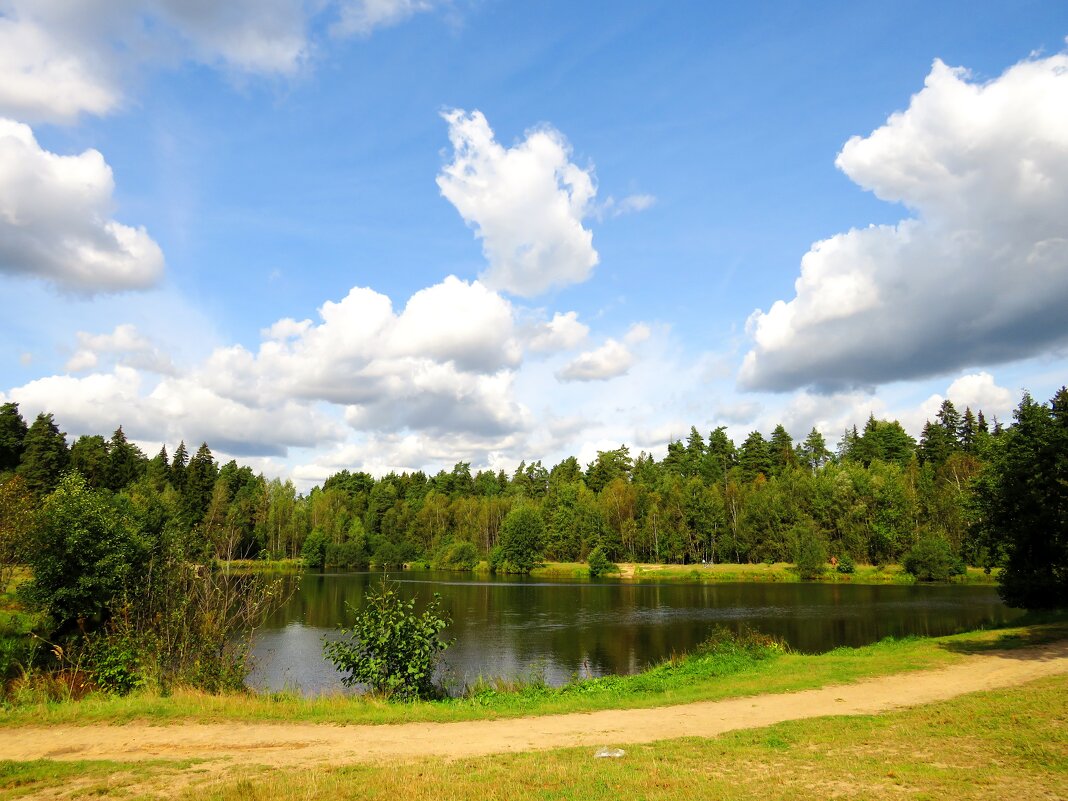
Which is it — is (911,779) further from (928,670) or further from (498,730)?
(928,670)

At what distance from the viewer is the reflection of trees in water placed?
113 feet

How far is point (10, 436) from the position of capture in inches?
3401

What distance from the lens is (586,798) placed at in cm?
893

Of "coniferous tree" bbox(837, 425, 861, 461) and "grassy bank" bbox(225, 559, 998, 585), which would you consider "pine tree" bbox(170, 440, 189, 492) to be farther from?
"coniferous tree" bbox(837, 425, 861, 461)

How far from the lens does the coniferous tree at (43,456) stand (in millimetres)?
74375

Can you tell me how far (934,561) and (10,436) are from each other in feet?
379

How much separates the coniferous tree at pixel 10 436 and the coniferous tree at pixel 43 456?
4.27 ft

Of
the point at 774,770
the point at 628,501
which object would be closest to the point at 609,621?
the point at 774,770

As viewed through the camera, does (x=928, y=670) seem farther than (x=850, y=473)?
No

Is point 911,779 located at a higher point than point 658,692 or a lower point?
higher

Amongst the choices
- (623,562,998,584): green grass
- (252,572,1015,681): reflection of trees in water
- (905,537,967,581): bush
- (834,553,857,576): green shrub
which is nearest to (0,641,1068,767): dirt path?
(252,572,1015,681): reflection of trees in water

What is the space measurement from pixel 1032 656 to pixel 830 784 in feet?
51.2

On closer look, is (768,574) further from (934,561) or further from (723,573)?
(934,561)

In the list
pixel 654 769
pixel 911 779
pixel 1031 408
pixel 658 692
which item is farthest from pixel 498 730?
pixel 1031 408
